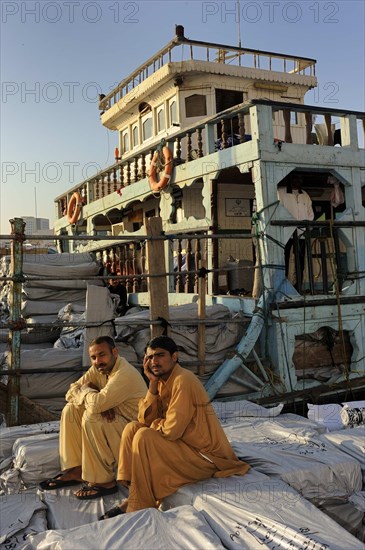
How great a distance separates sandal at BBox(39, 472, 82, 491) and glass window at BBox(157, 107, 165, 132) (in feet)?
35.6

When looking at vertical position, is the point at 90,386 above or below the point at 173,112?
below

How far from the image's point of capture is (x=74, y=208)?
15.5m

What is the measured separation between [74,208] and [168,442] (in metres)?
12.6

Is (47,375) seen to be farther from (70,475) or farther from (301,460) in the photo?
(301,460)

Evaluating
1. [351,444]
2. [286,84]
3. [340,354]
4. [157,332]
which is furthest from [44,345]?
[286,84]

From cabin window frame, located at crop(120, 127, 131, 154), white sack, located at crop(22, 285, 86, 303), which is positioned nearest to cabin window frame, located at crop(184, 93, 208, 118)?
cabin window frame, located at crop(120, 127, 131, 154)

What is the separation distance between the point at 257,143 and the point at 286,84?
25.0 ft

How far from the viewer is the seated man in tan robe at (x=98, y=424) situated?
4.16 m

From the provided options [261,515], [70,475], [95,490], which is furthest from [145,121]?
[261,515]

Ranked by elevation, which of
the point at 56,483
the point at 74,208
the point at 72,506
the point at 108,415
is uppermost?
the point at 74,208

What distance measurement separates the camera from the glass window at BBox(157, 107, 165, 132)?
1355cm

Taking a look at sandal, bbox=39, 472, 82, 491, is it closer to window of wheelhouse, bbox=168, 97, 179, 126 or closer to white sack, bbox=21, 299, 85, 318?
white sack, bbox=21, 299, 85, 318

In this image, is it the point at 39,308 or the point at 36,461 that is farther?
the point at 39,308

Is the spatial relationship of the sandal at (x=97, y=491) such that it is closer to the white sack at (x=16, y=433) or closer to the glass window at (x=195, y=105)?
the white sack at (x=16, y=433)
